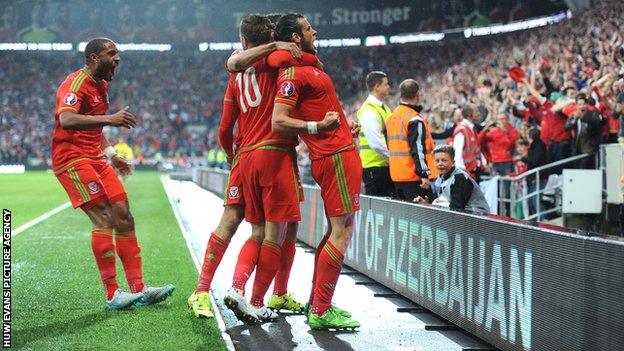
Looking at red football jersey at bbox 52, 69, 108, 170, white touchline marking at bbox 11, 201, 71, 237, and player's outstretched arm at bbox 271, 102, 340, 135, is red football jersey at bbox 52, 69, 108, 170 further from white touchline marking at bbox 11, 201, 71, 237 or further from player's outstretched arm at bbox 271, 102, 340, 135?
white touchline marking at bbox 11, 201, 71, 237

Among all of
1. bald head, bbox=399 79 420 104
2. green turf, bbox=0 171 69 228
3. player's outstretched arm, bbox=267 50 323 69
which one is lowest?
green turf, bbox=0 171 69 228

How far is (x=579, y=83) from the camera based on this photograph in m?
18.1

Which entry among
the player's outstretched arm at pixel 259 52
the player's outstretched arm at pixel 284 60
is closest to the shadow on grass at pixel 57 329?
the player's outstretched arm at pixel 259 52

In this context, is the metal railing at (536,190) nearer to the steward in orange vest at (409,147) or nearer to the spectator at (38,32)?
the steward in orange vest at (409,147)

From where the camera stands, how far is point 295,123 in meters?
6.13

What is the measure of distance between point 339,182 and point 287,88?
75 cm

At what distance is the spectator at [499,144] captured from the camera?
50.2 ft

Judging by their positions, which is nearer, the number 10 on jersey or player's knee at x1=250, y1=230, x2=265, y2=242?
the number 10 on jersey

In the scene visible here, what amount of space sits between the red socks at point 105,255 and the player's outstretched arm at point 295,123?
186 centimetres

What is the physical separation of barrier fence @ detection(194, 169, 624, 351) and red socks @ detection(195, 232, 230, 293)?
5.35 ft

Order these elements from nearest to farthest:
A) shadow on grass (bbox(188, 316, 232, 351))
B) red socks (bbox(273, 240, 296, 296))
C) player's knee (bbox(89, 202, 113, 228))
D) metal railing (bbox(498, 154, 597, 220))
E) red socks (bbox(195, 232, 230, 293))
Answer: shadow on grass (bbox(188, 316, 232, 351)) → red socks (bbox(195, 232, 230, 293)) → red socks (bbox(273, 240, 296, 296)) → player's knee (bbox(89, 202, 113, 228)) → metal railing (bbox(498, 154, 597, 220))

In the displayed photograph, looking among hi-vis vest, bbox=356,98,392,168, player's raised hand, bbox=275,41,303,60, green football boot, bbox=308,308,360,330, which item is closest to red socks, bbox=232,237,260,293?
green football boot, bbox=308,308,360,330

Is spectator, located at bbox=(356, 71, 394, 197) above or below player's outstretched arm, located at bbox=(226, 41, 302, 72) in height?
below

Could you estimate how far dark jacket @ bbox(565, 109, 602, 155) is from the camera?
42.7 feet
